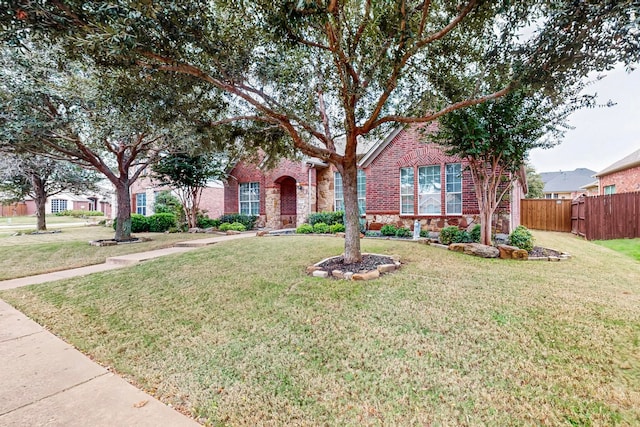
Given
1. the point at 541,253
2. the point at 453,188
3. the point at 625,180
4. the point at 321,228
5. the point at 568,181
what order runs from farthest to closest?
the point at 568,181
the point at 625,180
the point at 321,228
the point at 453,188
the point at 541,253

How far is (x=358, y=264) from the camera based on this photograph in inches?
238

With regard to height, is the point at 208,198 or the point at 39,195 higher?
the point at 39,195

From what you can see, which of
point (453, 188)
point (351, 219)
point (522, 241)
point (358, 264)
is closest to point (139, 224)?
point (351, 219)

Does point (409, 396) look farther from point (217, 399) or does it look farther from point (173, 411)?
point (173, 411)

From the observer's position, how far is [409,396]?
236cm

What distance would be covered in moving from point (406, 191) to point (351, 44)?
7.72 metres

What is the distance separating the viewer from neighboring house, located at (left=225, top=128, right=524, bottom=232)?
10781 millimetres

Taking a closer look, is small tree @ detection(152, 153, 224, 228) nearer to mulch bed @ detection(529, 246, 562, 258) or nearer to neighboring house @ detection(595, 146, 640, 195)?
mulch bed @ detection(529, 246, 562, 258)

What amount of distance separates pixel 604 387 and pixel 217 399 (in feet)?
10.5

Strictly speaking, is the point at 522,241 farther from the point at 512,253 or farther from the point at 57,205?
the point at 57,205

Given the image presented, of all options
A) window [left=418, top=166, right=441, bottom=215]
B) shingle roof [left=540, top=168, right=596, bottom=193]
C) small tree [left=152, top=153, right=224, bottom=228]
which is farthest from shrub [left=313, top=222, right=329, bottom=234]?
shingle roof [left=540, top=168, right=596, bottom=193]

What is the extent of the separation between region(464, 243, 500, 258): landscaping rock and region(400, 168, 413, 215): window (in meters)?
4.30

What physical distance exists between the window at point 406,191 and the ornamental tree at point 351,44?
5.23 m

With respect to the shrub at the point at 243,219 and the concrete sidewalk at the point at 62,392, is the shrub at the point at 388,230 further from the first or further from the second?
the concrete sidewalk at the point at 62,392
